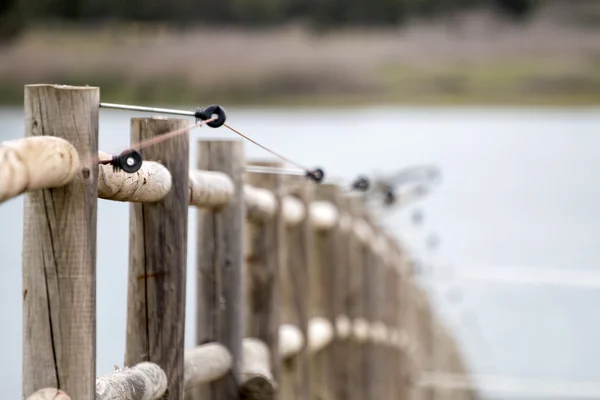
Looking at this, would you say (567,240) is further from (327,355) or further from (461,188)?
(327,355)

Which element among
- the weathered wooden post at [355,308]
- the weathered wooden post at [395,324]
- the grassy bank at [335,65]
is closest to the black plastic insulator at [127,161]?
the weathered wooden post at [355,308]

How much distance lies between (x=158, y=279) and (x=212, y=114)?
356 millimetres

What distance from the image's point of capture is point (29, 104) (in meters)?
1.52

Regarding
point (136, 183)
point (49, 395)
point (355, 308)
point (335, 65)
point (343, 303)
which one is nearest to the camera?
point (49, 395)

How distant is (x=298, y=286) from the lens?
3951 millimetres

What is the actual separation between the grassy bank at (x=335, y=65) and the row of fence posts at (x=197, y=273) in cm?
2545

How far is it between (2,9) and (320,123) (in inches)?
642

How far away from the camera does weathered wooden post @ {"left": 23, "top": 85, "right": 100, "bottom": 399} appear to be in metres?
1.52

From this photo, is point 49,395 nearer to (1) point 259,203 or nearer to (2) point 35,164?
(2) point 35,164

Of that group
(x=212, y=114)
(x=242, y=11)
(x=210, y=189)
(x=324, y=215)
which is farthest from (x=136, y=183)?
(x=242, y=11)

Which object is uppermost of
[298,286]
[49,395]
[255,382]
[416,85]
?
[416,85]

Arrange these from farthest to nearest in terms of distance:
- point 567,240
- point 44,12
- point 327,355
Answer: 1. point 567,240
2. point 44,12
3. point 327,355

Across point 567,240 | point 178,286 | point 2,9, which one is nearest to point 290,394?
point 178,286

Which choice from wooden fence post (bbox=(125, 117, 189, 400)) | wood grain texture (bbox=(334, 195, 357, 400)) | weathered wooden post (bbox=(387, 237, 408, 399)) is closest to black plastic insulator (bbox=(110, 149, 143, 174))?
wooden fence post (bbox=(125, 117, 189, 400))
